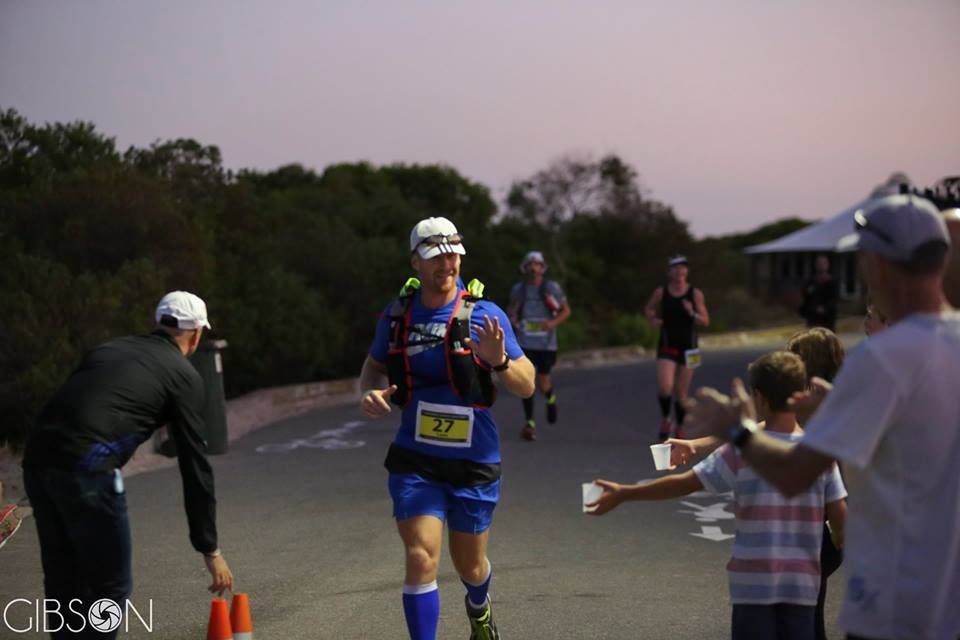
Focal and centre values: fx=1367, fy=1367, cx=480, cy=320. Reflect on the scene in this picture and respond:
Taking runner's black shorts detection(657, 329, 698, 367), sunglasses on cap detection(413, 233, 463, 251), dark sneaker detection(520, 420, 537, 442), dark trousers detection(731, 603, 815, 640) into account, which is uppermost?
sunglasses on cap detection(413, 233, 463, 251)

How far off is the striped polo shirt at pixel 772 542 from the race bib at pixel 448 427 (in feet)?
5.49

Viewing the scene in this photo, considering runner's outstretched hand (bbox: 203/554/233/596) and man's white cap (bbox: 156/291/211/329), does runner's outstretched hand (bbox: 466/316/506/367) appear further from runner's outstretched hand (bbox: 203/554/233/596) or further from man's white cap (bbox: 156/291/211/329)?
runner's outstretched hand (bbox: 203/554/233/596)

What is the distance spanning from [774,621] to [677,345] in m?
10.0

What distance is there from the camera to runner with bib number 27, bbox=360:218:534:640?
620 cm

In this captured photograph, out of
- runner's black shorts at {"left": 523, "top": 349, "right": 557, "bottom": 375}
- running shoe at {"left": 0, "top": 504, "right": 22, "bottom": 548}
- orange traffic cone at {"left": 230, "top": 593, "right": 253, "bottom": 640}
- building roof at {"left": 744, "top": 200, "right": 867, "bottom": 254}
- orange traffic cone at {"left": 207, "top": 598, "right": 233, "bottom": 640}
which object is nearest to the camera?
orange traffic cone at {"left": 207, "top": 598, "right": 233, "bottom": 640}

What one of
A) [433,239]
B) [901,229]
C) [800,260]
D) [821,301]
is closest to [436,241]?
[433,239]

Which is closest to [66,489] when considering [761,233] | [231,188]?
[231,188]

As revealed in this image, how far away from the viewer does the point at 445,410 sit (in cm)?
629

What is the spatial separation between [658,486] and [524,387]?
1771mm

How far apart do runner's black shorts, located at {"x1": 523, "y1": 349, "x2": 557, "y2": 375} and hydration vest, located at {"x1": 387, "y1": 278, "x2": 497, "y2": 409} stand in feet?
30.0

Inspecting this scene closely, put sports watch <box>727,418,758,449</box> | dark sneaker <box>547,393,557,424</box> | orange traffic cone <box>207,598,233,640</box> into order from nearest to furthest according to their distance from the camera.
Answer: sports watch <box>727,418,758,449</box> → orange traffic cone <box>207,598,233,640</box> → dark sneaker <box>547,393,557,424</box>

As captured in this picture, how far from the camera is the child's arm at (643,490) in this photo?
15.3ft

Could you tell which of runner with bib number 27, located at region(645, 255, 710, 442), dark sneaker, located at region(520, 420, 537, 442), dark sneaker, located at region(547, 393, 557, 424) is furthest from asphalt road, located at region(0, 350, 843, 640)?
dark sneaker, located at region(547, 393, 557, 424)

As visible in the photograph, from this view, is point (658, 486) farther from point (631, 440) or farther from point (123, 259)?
point (123, 259)
